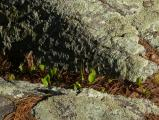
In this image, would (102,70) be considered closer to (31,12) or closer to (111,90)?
(111,90)

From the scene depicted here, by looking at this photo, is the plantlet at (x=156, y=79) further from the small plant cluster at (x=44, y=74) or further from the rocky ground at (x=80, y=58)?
the small plant cluster at (x=44, y=74)

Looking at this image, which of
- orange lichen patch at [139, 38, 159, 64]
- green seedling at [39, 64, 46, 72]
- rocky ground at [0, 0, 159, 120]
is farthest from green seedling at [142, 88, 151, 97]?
green seedling at [39, 64, 46, 72]

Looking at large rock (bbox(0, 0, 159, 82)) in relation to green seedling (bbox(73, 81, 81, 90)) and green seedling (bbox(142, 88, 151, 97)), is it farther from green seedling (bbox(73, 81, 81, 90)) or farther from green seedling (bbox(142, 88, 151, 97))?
green seedling (bbox(73, 81, 81, 90))

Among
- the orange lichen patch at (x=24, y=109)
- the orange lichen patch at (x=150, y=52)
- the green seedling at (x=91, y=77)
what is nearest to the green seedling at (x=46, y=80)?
the green seedling at (x=91, y=77)

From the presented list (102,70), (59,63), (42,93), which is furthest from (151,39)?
(42,93)

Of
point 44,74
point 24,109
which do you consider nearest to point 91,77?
point 44,74
